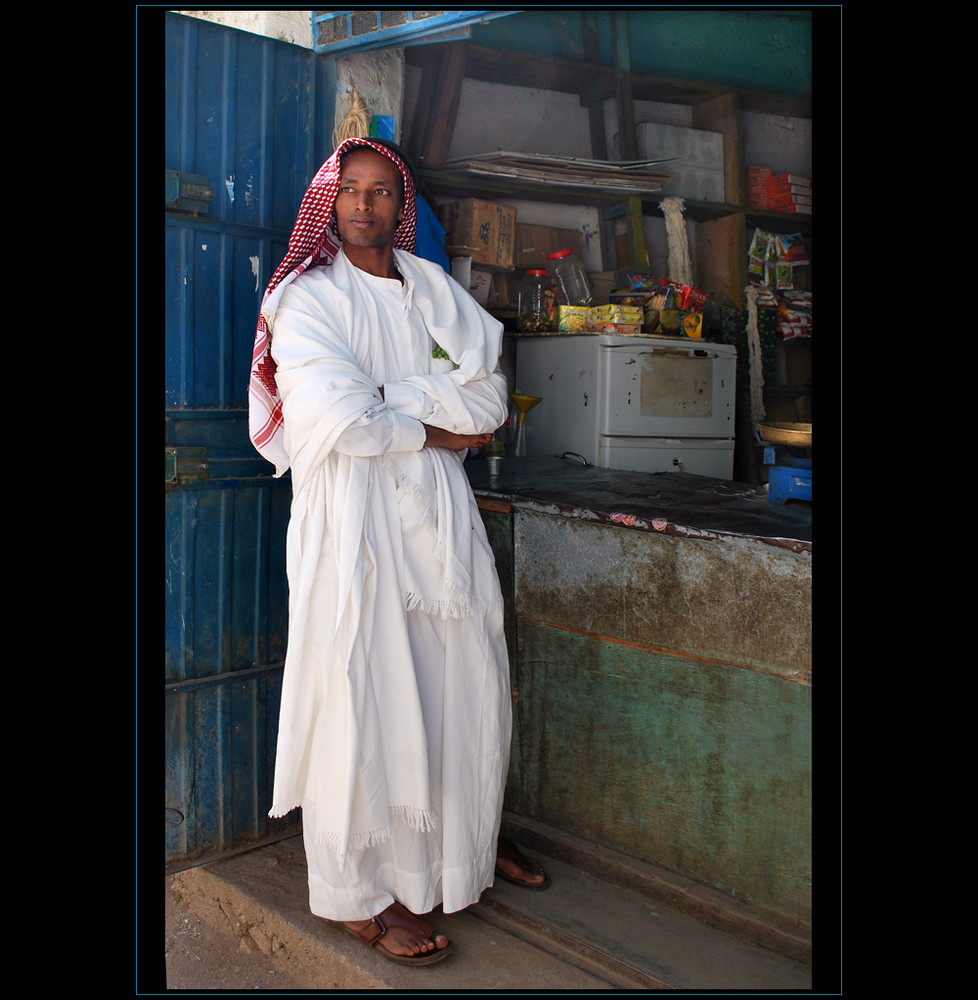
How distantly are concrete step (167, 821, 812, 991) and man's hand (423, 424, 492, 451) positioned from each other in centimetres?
114

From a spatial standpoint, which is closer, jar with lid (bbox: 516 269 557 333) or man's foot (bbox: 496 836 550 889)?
man's foot (bbox: 496 836 550 889)

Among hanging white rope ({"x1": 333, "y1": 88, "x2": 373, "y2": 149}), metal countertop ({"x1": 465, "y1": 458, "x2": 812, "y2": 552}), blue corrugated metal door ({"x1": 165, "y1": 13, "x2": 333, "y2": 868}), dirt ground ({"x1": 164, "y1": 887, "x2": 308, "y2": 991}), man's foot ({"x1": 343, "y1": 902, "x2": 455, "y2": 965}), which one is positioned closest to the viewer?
man's foot ({"x1": 343, "y1": 902, "x2": 455, "y2": 965})

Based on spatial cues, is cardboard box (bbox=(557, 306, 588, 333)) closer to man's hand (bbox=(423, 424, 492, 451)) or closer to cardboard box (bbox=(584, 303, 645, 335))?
cardboard box (bbox=(584, 303, 645, 335))

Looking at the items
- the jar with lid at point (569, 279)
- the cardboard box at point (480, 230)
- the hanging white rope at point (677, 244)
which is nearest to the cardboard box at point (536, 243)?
the jar with lid at point (569, 279)

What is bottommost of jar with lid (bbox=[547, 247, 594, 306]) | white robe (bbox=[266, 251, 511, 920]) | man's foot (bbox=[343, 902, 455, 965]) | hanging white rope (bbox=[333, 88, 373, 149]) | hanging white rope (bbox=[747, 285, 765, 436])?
man's foot (bbox=[343, 902, 455, 965])

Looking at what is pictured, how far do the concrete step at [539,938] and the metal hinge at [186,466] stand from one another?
109 cm

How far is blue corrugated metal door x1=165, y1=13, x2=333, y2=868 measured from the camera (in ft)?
8.21

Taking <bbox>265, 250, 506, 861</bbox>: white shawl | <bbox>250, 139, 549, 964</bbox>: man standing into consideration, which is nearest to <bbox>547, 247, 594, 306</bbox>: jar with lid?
<bbox>250, 139, 549, 964</bbox>: man standing

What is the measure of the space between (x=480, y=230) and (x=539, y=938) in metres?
2.48

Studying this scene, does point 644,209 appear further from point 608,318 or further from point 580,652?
point 580,652

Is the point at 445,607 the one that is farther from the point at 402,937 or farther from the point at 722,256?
the point at 722,256

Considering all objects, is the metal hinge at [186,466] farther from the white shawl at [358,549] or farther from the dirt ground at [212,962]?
the dirt ground at [212,962]

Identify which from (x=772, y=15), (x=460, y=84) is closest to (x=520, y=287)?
(x=460, y=84)

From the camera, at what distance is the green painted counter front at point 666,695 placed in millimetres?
2164
